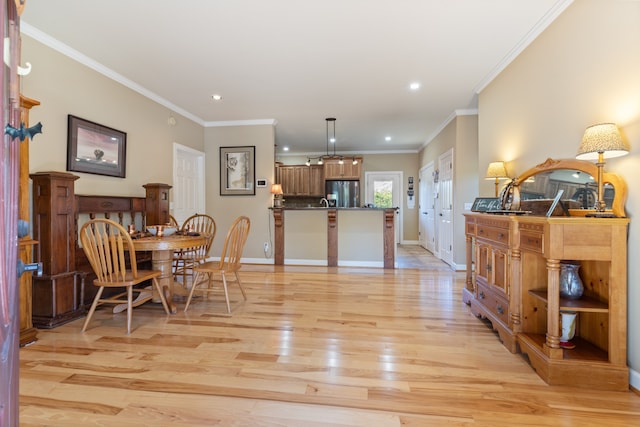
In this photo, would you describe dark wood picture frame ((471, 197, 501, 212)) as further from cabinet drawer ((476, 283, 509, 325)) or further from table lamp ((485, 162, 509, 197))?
cabinet drawer ((476, 283, 509, 325))

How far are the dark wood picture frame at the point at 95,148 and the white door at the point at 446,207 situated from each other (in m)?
4.86

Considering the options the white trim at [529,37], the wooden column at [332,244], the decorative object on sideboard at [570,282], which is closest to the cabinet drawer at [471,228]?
the decorative object on sideboard at [570,282]

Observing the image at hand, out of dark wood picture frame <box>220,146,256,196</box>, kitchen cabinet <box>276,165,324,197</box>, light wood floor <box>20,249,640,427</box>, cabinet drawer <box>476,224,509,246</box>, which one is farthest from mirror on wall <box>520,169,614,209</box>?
kitchen cabinet <box>276,165,324,197</box>

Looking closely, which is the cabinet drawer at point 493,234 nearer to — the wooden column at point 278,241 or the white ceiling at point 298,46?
the white ceiling at point 298,46

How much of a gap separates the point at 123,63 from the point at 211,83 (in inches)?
35.8

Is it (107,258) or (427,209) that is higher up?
(427,209)

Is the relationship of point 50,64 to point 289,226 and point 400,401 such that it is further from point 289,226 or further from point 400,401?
point 400,401

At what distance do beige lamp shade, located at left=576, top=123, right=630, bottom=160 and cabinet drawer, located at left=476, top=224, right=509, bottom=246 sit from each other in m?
0.70

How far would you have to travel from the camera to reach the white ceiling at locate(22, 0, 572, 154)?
7.53ft

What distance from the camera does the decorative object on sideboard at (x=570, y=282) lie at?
1832 mm

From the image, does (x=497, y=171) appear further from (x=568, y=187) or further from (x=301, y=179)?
(x=301, y=179)

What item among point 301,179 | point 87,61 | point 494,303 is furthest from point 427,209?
point 87,61

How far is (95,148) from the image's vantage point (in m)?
3.22

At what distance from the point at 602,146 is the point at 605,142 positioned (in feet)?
0.09
